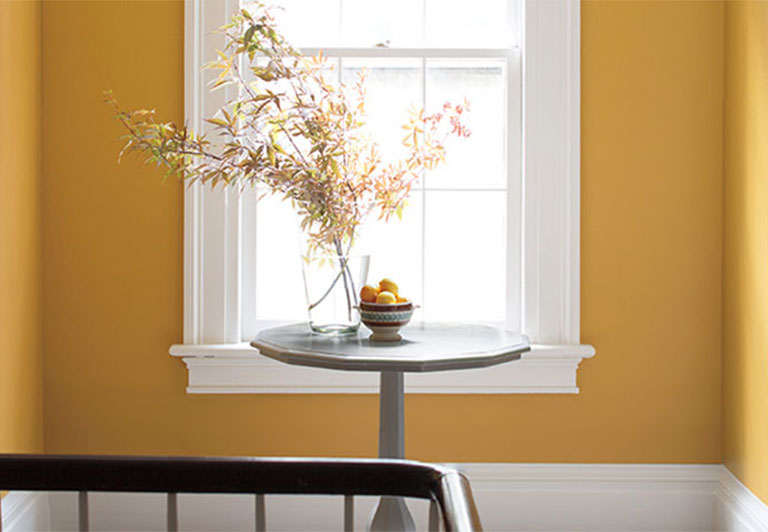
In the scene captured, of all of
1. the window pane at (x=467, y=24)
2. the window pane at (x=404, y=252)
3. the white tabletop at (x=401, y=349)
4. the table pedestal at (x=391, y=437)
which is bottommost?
the table pedestal at (x=391, y=437)

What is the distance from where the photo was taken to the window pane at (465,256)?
3.04 meters

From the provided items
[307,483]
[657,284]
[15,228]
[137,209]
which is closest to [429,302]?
[657,284]

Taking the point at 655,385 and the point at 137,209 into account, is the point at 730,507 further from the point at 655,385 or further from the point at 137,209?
the point at 137,209

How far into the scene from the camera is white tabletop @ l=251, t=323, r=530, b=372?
6.58 feet

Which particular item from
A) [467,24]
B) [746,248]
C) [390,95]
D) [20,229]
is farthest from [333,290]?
[746,248]

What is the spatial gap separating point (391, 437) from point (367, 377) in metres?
0.69

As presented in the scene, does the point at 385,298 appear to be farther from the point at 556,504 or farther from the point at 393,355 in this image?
the point at 556,504

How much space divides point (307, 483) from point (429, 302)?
6.57 ft

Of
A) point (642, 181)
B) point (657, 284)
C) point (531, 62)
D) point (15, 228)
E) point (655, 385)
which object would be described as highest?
point (531, 62)

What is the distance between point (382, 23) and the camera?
3035 mm

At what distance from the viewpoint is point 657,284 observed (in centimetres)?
297

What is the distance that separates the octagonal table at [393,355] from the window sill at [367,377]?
0.46m

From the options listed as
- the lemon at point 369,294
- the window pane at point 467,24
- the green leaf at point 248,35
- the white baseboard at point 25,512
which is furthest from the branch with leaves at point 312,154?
the white baseboard at point 25,512

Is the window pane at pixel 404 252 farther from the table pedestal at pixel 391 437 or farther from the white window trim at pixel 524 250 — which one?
the table pedestal at pixel 391 437
